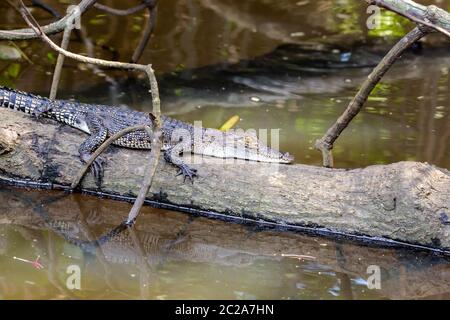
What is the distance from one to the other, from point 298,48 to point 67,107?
4188mm

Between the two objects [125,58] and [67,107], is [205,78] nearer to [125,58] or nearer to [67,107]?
[125,58]

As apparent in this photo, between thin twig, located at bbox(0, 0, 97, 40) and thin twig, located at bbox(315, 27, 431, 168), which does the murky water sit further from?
thin twig, located at bbox(0, 0, 97, 40)

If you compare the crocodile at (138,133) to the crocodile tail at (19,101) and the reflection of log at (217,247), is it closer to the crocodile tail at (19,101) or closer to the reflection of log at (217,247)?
the crocodile tail at (19,101)

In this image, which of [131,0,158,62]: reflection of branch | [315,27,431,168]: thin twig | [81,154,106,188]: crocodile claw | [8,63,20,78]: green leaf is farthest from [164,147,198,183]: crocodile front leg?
[8,63,20,78]: green leaf

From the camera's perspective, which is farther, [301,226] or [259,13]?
[259,13]

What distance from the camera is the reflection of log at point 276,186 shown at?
228 inches

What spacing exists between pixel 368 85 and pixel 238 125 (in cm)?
215

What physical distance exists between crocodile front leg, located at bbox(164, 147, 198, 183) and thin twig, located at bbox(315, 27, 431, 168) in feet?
3.61

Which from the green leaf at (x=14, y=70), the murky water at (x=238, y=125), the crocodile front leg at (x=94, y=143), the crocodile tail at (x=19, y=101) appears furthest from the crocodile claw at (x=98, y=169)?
the green leaf at (x=14, y=70)

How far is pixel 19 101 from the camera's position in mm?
6945

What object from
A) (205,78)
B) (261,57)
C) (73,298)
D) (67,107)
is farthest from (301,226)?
(261,57)

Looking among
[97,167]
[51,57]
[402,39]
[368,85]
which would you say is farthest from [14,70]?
[402,39]

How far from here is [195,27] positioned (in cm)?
1086

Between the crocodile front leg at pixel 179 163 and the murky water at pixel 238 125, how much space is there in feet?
1.14
